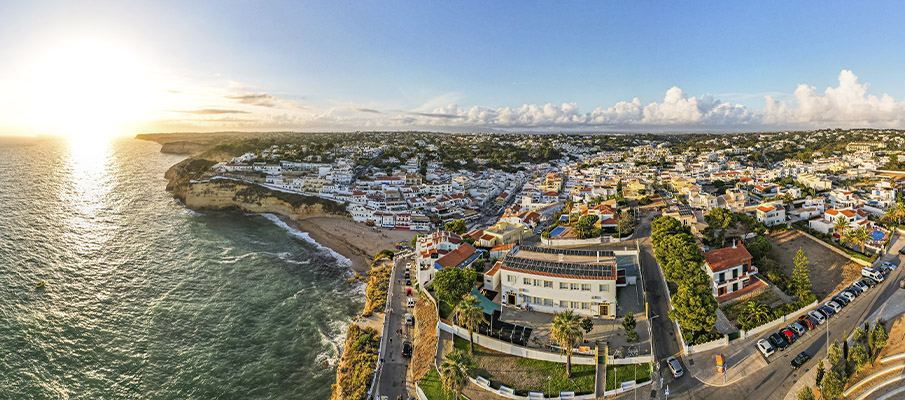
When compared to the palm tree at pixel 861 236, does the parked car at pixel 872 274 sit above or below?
below

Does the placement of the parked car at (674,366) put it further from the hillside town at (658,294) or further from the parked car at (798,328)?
the parked car at (798,328)

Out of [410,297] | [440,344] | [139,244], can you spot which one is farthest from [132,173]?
[440,344]

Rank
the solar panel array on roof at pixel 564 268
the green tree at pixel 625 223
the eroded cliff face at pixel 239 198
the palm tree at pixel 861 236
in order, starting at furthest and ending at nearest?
the eroded cliff face at pixel 239 198
the green tree at pixel 625 223
the palm tree at pixel 861 236
the solar panel array on roof at pixel 564 268

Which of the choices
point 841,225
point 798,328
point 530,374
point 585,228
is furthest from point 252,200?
point 841,225

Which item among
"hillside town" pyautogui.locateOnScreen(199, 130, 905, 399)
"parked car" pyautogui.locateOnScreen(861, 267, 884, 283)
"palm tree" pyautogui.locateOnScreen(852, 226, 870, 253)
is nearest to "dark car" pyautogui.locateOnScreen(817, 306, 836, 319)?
"hillside town" pyautogui.locateOnScreen(199, 130, 905, 399)

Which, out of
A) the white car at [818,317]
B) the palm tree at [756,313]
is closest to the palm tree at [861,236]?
the white car at [818,317]

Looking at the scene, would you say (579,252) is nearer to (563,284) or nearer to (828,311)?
(563,284)
